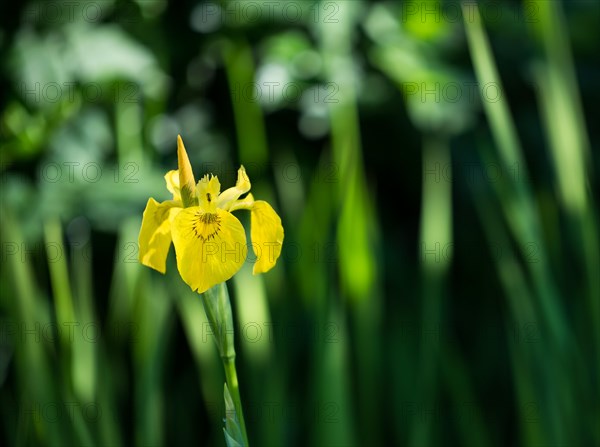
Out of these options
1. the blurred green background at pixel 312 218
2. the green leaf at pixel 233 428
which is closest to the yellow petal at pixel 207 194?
the green leaf at pixel 233 428

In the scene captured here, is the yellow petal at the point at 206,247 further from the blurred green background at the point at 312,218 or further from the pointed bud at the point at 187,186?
the blurred green background at the point at 312,218

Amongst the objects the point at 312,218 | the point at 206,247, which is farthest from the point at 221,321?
the point at 312,218

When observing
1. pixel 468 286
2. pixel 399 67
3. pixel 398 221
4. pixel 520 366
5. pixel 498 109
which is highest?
pixel 399 67

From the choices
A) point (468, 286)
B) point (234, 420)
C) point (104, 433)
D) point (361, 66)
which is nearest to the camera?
point (234, 420)

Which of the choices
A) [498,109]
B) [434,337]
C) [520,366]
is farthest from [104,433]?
[498,109]

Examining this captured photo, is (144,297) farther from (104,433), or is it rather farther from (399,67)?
(399,67)

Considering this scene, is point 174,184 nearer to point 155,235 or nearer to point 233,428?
point 155,235
